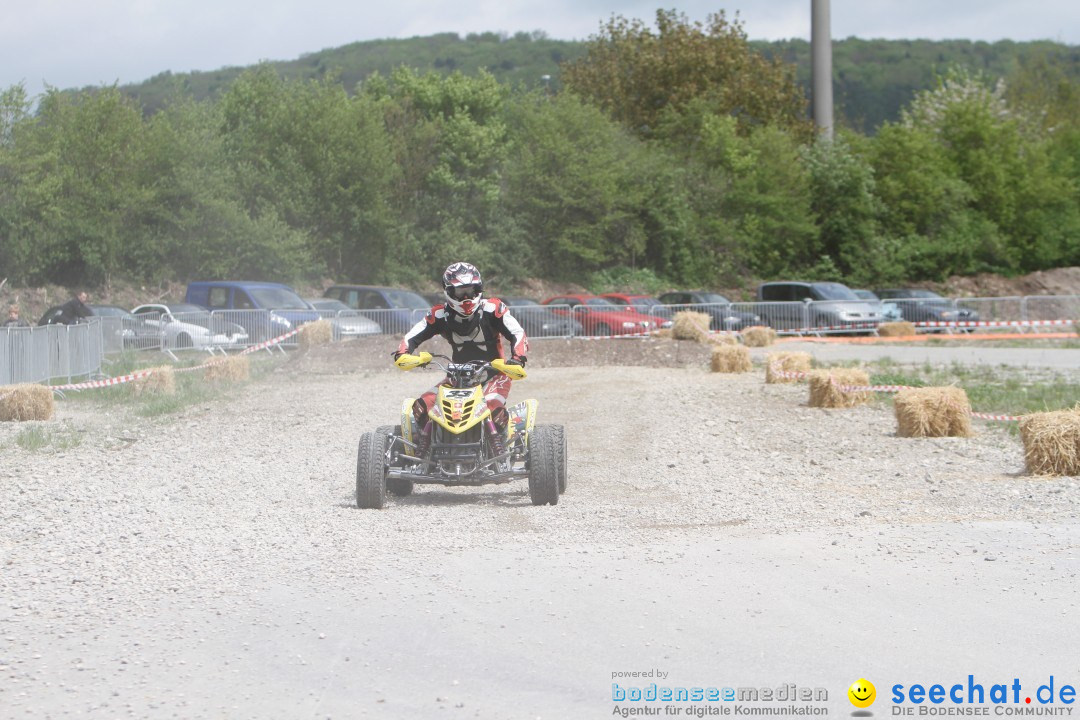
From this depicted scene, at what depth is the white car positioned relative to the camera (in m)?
28.5

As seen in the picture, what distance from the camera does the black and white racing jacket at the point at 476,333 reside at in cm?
1010

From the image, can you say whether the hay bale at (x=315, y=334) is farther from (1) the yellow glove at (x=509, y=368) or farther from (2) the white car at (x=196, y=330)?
(1) the yellow glove at (x=509, y=368)

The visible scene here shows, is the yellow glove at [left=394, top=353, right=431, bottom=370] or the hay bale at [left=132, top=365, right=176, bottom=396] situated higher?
the yellow glove at [left=394, top=353, right=431, bottom=370]

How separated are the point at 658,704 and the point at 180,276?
137 feet

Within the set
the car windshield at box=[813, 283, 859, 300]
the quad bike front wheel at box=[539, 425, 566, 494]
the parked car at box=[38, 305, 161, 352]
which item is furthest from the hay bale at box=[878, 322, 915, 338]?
the quad bike front wheel at box=[539, 425, 566, 494]

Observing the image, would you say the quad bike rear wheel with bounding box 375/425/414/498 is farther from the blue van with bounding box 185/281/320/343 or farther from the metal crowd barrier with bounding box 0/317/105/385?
the blue van with bounding box 185/281/320/343

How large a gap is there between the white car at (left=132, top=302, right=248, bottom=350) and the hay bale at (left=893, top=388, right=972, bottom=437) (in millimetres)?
18716

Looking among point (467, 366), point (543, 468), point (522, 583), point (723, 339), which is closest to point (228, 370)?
point (723, 339)

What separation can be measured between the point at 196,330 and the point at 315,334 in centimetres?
327

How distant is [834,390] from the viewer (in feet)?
56.9

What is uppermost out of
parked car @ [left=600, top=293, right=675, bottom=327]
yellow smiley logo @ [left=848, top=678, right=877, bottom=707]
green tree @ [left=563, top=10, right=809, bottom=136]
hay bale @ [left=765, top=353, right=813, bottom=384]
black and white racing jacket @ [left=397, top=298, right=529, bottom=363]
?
green tree @ [left=563, top=10, right=809, bottom=136]

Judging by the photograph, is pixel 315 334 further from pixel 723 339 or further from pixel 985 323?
pixel 985 323

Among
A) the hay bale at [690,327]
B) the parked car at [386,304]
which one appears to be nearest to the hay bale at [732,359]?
the hay bale at [690,327]

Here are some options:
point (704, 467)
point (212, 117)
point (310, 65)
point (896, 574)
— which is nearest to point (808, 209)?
point (212, 117)
